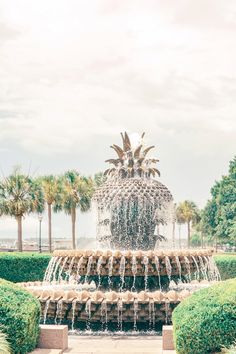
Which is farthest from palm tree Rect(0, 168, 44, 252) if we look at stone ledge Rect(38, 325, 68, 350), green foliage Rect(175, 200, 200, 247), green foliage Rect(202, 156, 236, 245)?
green foliage Rect(175, 200, 200, 247)

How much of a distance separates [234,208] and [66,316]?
50.9 m

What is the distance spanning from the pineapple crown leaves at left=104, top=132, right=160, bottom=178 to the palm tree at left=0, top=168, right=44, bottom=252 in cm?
3332

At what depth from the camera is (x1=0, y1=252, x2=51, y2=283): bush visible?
29188 mm

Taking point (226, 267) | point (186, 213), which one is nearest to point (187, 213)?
point (186, 213)

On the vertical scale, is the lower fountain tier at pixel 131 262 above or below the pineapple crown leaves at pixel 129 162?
below

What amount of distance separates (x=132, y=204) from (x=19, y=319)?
297 inches

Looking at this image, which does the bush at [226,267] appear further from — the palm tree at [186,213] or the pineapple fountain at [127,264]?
the palm tree at [186,213]

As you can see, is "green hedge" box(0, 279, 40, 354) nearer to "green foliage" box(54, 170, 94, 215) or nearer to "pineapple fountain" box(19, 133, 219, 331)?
"pineapple fountain" box(19, 133, 219, 331)

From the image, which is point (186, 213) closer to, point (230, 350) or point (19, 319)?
point (19, 319)

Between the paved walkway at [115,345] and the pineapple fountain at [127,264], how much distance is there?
1.73 ft

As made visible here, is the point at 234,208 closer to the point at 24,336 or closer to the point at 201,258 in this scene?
the point at 201,258

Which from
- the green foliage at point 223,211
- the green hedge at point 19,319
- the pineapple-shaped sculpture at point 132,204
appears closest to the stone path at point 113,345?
the green hedge at point 19,319

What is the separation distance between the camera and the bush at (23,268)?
1149 inches

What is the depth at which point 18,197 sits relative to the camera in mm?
52500
